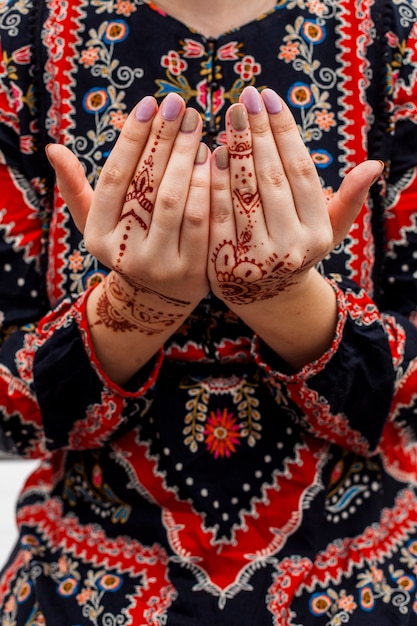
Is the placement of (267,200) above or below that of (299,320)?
above

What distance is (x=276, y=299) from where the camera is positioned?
0.69 meters

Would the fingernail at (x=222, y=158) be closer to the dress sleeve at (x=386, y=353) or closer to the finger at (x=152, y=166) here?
the finger at (x=152, y=166)

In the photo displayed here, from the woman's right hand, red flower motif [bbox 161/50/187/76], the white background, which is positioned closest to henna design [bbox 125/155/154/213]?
the woman's right hand

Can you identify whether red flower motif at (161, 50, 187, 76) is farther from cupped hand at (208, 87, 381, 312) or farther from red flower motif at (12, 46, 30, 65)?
cupped hand at (208, 87, 381, 312)

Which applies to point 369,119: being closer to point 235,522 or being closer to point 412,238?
point 412,238

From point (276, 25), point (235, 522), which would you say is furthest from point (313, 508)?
point (276, 25)

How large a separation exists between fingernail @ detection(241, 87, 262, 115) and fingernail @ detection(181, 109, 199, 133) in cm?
4

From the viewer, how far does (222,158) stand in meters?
0.61

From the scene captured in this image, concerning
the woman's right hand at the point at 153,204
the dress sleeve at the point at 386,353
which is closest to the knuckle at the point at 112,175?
the woman's right hand at the point at 153,204

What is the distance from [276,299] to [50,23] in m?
0.40

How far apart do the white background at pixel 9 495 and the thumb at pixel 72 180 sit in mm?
750

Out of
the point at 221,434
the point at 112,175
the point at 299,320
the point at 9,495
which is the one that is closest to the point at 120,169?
the point at 112,175

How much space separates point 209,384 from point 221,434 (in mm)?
53

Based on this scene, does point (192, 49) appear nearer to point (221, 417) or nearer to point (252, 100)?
point (252, 100)
